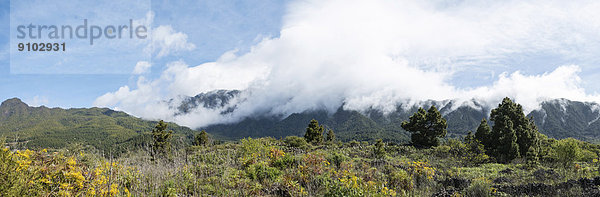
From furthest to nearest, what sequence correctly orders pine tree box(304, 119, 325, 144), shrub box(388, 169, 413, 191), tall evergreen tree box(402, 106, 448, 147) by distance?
pine tree box(304, 119, 325, 144) → tall evergreen tree box(402, 106, 448, 147) → shrub box(388, 169, 413, 191)

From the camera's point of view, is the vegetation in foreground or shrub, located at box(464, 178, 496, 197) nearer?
the vegetation in foreground

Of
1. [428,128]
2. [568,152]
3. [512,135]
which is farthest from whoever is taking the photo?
[428,128]

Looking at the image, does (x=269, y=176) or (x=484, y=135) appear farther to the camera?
(x=484, y=135)

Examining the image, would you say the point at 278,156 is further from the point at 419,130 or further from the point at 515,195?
the point at 419,130

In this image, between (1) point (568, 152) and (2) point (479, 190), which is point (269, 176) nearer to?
(2) point (479, 190)

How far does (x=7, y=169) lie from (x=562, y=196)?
33.4ft

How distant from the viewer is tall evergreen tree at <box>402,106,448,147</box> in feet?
82.2

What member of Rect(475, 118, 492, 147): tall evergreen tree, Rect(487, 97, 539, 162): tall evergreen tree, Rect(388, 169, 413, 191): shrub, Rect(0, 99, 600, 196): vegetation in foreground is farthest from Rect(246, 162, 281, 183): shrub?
Rect(475, 118, 492, 147): tall evergreen tree

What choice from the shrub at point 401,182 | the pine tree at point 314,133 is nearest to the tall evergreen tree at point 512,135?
the shrub at point 401,182

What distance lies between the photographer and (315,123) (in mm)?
32094

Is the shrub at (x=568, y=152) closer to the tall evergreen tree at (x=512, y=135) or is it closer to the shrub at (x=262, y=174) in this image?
the tall evergreen tree at (x=512, y=135)

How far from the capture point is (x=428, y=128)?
2544 centimetres

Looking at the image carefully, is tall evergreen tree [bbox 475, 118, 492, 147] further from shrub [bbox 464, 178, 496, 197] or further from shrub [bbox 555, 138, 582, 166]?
shrub [bbox 464, 178, 496, 197]

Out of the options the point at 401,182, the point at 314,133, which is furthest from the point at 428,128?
the point at 401,182
